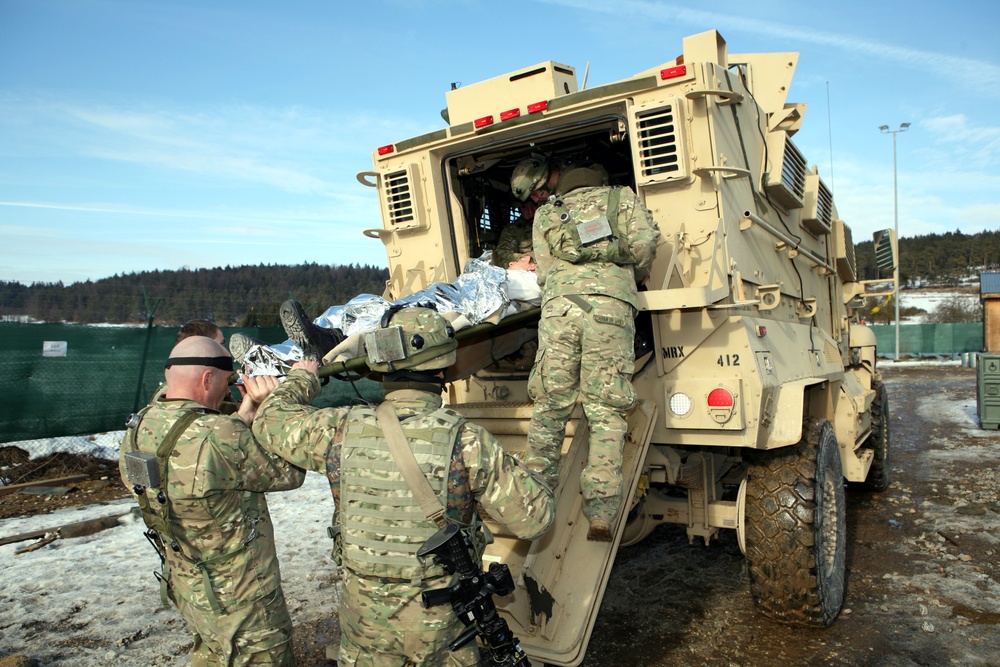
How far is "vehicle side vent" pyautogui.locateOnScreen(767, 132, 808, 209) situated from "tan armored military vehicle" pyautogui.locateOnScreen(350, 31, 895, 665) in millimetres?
16

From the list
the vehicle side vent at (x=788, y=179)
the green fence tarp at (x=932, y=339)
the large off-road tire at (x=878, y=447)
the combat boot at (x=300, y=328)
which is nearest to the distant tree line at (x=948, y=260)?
the green fence tarp at (x=932, y=339)

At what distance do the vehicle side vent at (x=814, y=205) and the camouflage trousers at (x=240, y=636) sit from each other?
4.44 meters

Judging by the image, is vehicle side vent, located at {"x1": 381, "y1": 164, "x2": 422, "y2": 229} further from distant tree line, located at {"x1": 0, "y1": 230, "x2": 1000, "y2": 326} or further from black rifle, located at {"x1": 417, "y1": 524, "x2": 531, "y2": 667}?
black rifle, located at {"x1": 417, "y1": 524, "x2": 531, "y2": 667}

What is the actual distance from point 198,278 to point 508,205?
19943mm

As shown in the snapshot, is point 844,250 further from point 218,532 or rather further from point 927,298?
point 927,298

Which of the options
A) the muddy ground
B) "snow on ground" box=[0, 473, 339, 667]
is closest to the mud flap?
the muddy ground

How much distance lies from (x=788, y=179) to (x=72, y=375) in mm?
7820

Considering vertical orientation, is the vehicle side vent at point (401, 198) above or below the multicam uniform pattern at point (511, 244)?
above

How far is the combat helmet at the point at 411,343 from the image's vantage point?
205cm

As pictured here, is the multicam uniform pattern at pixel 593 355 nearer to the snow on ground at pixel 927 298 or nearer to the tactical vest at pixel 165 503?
the tactical vest at pixel 165 503

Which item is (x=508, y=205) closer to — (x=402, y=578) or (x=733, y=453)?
(x=733, y=453)

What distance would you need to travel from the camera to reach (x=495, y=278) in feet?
11.6

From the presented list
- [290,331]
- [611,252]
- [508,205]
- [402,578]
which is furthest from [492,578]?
[508,205]

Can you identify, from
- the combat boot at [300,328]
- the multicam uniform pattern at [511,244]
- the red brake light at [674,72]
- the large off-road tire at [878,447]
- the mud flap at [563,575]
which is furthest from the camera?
the large off-road tire at [878,447]
